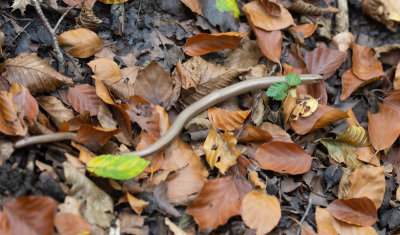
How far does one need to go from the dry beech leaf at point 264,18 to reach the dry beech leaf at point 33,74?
1748 mm

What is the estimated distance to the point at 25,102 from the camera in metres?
2.40

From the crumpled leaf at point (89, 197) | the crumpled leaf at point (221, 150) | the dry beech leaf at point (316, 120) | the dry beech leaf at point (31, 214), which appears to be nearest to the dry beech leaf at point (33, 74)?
the crumpled leaf at point (89, 197)

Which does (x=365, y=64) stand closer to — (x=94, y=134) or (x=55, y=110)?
(x=94, y=134)

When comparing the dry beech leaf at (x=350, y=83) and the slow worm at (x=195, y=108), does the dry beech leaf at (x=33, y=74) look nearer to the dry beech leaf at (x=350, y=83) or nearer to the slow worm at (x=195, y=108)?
the slow worm at (x=195, y=108)

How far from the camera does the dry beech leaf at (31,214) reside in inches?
78.2

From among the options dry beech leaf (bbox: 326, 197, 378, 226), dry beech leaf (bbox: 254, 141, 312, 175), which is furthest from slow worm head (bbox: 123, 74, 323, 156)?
dry beech leaf (bbox: 326, 197, 378, 226)

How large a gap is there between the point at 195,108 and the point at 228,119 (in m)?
0.28

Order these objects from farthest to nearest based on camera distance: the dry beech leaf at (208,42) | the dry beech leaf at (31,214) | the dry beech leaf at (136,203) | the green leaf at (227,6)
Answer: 1. the green leaf at (227,6)
2. the dry beech leaf at (208,42)
3. the dry beech leaf at (136,203)
4. the dry beech leaf at (31,214)

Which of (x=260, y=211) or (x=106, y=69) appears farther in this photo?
(x=106, y=69)

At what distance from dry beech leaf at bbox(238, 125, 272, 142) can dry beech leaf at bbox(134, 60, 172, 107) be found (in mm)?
666

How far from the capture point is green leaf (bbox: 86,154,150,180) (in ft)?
7.12

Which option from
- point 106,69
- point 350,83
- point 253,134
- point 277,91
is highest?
point 106,69

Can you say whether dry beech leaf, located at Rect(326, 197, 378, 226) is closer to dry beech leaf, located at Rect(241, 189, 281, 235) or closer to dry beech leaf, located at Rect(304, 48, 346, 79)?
dry beech leaf, located at Rect(241, 189, 281, 235)

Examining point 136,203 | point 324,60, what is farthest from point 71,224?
point 324,60
